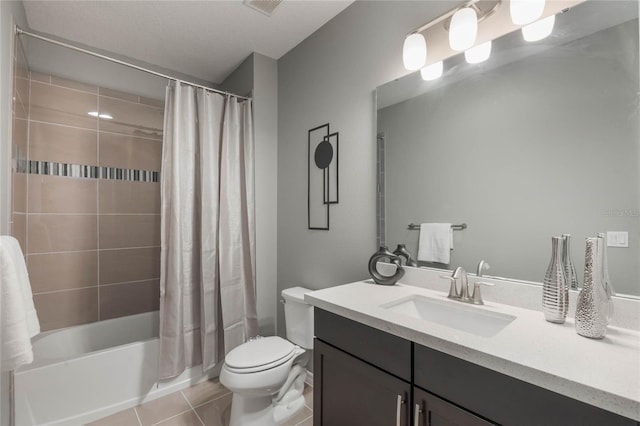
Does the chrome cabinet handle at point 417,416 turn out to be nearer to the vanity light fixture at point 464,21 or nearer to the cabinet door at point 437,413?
the cabinet door at point 437,413

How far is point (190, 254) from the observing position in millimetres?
2025

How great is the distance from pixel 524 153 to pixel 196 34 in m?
2.24

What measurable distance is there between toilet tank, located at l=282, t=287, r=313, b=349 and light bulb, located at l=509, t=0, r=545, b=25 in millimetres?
1741

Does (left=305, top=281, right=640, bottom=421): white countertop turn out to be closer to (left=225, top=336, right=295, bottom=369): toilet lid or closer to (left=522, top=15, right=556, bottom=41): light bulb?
(left=225, top=336, right=295, bottom=369): toilet lid

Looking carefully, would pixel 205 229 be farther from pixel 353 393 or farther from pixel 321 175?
pixel 353 393

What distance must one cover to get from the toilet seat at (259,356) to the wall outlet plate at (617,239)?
59.6 inches

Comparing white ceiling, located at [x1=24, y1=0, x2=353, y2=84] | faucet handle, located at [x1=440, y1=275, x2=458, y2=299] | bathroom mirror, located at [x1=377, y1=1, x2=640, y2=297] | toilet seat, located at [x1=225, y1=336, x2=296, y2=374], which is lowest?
toilet seat, located at [x1=225, y1=336, x2=296, y2=374]

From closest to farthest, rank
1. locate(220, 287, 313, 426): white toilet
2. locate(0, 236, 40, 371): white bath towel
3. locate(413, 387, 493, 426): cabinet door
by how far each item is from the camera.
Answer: locate(413, 387, 493, 426): cabinet door < locate(0, 236, 40, 371): white bath towel < locate(220, 287, 313, 426): white toilet

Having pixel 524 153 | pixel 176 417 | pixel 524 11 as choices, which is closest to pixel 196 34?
pixel 524 11

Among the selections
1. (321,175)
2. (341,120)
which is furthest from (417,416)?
(341,120)

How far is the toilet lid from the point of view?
1556 mm

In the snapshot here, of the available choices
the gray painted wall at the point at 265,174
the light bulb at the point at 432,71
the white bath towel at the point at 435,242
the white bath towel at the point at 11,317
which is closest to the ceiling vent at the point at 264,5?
the gray painted wall at the point at 265,174

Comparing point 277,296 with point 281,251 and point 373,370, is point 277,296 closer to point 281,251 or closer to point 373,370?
point 281,251

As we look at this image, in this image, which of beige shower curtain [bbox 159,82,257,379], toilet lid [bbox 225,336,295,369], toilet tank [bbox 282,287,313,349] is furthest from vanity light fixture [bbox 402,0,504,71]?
toilet lid [bbox 225,336,295,369]
